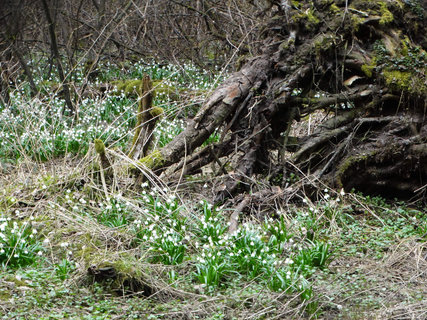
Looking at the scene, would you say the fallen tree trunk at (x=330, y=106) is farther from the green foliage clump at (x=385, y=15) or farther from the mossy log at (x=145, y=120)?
the mossy log at (x=145, y=120)

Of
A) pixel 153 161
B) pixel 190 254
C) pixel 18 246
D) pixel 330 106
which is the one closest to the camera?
pixel 18 246

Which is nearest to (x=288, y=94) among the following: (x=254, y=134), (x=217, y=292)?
(x=254, y=134)

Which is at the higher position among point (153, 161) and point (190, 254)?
point (153, 161)

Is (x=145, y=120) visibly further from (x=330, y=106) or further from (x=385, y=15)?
(x=385, y=15)

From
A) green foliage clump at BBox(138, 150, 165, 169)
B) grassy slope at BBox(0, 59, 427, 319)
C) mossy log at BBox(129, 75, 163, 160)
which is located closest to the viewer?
grassy slope at BBox(0, 59, 427, 319)

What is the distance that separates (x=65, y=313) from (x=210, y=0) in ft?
31.5

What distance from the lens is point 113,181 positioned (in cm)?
646

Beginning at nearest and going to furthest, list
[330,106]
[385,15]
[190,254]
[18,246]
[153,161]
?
[18,246], [190,254], [153,161], [385,15], [330,106]

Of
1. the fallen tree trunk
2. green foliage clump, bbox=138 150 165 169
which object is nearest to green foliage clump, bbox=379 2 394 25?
the fallen tree trunk

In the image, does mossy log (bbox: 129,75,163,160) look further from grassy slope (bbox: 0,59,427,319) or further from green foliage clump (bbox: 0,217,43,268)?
green foliage clump (bbox: 0,217,43,268)

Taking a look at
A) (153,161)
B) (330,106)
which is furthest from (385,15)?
(153,161)

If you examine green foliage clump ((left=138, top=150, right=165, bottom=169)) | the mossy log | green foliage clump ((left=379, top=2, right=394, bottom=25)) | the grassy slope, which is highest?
green foliage clump ((left=379, top=2, right=394, bottom=25))

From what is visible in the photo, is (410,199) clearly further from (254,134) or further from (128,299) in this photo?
(128,299)

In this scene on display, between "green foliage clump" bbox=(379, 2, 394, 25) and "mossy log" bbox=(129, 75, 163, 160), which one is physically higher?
"green foliage clump" bbox=(379, 2, 394, 25)
